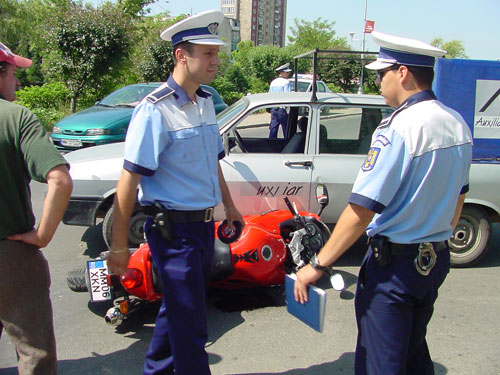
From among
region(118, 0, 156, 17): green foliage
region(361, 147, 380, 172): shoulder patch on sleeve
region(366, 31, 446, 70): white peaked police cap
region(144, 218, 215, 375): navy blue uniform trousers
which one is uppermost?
region(118, 0, 156, 17): green foliage

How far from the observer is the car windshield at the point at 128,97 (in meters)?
10.1

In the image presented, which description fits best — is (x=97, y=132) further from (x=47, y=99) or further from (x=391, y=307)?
(x=47, y=99)

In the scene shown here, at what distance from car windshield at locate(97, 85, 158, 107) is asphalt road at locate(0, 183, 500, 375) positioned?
6.20 meters

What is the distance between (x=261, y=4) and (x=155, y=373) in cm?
14458

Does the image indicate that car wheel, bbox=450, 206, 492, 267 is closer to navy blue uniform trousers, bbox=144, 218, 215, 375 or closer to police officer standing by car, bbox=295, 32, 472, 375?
police officer standing by car, bbox=295, 32, 472, 375

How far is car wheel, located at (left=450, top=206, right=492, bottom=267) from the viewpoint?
15.9 feet

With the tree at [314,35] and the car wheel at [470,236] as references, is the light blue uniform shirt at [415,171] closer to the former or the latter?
the car wheel at [470,236]

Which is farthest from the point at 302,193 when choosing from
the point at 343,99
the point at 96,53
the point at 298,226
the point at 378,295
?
the point at 96,53

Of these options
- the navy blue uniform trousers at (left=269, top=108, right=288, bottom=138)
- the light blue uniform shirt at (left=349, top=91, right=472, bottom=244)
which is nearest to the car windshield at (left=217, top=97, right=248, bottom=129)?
the navy blue uniform trousers at (left=269, top=108, right=288, bottom=138)

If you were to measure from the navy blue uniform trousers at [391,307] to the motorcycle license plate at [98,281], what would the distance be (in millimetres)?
2010

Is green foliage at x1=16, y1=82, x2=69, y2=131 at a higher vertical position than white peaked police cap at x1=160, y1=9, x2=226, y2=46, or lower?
lower

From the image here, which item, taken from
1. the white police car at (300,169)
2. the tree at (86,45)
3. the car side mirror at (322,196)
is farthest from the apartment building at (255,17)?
the car side mirror at (322,196)

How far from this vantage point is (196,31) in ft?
7.88

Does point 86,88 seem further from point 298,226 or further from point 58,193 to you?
point 58,193
